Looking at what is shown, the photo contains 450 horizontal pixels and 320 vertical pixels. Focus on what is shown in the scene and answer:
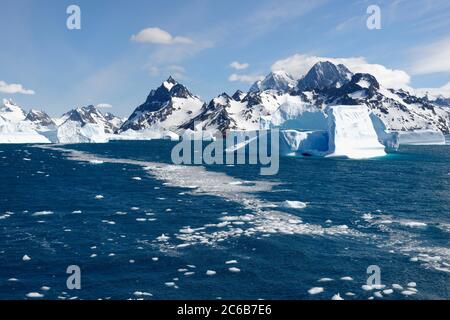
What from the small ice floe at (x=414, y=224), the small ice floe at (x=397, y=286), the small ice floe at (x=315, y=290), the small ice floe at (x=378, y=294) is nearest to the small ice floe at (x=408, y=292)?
the small ice floe at (x=397, y=286)

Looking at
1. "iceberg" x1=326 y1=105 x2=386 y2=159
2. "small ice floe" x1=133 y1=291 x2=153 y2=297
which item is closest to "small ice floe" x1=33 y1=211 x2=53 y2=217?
"small ice floe" x1=133 y1=291 x2=153 y2=297

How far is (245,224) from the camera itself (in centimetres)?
2284

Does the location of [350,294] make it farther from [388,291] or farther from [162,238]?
[162,238]

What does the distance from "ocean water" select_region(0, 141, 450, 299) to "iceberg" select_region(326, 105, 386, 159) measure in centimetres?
2642

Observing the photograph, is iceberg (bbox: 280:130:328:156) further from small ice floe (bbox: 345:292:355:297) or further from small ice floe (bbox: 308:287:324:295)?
small ice floe (bbox: 345:292:355:297)

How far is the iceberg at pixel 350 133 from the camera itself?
63312mm

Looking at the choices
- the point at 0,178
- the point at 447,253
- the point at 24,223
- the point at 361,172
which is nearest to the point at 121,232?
the point at 24,223

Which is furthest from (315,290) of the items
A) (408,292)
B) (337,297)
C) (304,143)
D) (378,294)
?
(304,143)

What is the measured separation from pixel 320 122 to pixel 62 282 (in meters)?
67.8

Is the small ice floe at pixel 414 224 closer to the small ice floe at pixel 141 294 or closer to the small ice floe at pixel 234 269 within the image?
the small ice floe at pixel 234 269

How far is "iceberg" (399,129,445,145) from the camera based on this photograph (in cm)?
12169

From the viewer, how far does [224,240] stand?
781 inches

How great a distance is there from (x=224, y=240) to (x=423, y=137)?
391ft
